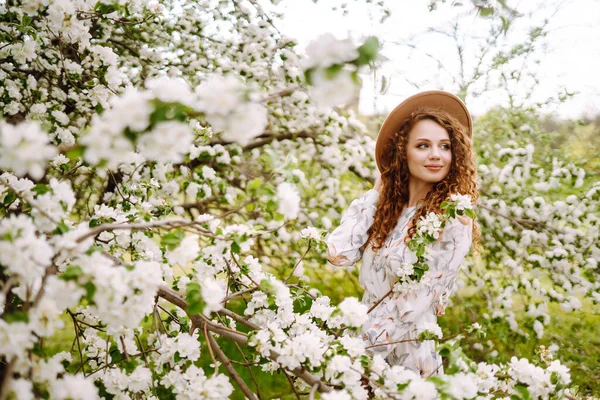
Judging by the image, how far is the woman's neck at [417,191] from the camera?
2.08 metres

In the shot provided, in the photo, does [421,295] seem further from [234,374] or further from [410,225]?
[234,374]

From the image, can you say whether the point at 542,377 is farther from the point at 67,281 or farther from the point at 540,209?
the point at 540,209

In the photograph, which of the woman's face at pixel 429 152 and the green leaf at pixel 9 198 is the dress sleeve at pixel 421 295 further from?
the green leaf at pixel 9 198

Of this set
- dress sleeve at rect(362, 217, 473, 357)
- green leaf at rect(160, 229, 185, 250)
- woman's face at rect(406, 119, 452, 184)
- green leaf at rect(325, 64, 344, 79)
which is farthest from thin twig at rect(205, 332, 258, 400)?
woman's face at rect(406, 119, 452, 184)

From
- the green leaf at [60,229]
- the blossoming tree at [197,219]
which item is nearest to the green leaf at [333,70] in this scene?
the blossoming tree at [197,219]

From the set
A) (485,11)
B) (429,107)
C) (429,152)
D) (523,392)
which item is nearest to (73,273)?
(485,11)

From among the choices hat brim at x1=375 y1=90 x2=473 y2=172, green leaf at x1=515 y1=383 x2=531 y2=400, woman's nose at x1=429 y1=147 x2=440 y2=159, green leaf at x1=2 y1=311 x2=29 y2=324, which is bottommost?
green leaf at x1=515 y1=383 x2=531 y2=400

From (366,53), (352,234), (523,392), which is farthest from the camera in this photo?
(352,234)

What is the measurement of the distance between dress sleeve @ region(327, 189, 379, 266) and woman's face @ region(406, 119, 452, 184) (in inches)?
10.5

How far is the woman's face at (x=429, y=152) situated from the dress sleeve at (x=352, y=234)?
27 centimetres

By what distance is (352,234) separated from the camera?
6.75 feet

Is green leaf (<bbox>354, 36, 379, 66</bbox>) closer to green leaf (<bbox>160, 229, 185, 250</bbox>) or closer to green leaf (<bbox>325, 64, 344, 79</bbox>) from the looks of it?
green leaf (<bbox>325, 64, 344, 79</bbox>)

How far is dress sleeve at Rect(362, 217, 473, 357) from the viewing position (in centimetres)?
180

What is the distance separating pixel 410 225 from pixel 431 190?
0.22 m
